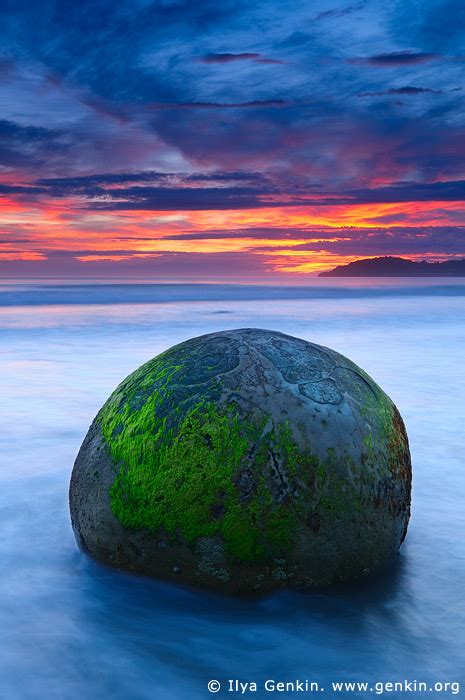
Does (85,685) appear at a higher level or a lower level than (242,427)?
lower

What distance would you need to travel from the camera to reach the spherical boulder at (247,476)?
12.8 ft

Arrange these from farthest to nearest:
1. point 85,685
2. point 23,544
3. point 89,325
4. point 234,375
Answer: point 89,325 → point 23,544 → point 234,375 → point 85,685

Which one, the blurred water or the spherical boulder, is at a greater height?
the spherical boulder

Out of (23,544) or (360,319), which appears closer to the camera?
(23,544)

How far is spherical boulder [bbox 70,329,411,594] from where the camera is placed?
391cm

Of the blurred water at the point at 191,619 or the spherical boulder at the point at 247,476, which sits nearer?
the blurred water at the point at 191,619

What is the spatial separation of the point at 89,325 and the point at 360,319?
10.6m

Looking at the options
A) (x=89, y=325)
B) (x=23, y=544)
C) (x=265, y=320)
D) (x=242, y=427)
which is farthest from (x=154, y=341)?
(x=242, y=427)

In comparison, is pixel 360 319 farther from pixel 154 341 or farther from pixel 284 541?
pixel 284 541

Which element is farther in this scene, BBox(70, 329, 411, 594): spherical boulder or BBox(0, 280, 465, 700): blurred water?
BBox(70, 329, 411, 594): spherical boulder

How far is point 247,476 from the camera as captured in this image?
389 cm

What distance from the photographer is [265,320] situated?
29.9 meters

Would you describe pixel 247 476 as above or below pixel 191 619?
above

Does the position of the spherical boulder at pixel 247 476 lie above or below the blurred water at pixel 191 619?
above
